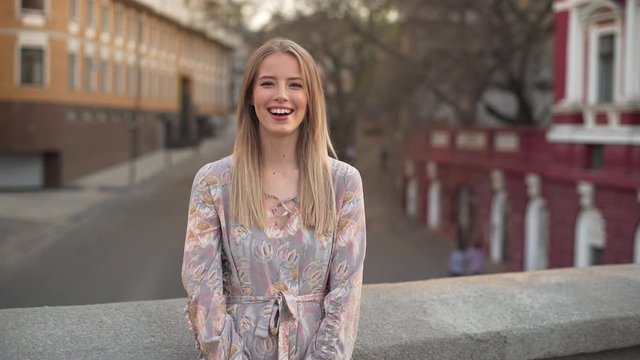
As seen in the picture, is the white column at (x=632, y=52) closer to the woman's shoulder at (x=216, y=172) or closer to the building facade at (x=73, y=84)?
the building facade at (x=73, y=84)

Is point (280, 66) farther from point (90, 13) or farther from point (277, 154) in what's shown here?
point (90, 13)

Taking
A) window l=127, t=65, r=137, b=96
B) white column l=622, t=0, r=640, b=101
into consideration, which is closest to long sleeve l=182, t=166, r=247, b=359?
window l=127, t=65, r=137, b=96

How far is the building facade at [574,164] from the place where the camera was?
15.6 m

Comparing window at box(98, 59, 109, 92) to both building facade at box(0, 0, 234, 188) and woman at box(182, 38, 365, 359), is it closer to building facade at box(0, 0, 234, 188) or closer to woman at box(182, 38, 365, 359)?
building facade at box(0, 0, 234, 188)

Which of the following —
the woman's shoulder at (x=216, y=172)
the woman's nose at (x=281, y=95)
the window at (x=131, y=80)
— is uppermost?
the window at (x=131, y=80)

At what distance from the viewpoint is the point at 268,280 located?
6.46 ft

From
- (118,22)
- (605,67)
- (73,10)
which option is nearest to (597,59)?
(605,67)

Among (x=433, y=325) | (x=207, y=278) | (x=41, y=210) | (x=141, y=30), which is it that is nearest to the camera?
(x=207, y=278)

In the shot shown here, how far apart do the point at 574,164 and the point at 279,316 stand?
16.3m

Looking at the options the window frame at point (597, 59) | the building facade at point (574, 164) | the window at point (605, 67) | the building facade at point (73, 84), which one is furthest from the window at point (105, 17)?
the window at point (605, 67)

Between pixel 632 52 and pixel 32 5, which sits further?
pixel 632 52

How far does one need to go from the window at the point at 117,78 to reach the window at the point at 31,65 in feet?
4.55

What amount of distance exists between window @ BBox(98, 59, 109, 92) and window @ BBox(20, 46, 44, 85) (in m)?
0.60

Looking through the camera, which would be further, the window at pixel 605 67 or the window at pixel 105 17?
the window at pixel 605 67
